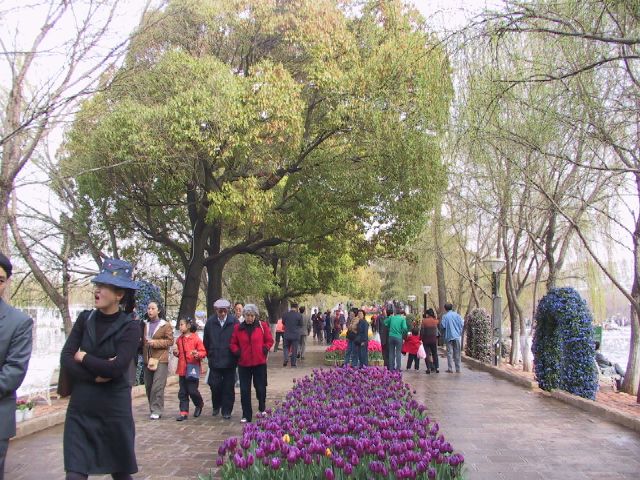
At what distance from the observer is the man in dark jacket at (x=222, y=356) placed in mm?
9539

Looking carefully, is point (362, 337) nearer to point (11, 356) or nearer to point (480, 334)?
point (480, 334)

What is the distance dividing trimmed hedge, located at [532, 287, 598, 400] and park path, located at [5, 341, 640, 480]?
1.87 feet

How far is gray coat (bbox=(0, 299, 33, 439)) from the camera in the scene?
144 inches

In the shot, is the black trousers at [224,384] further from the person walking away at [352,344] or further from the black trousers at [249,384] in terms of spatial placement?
the person walking away at [352,344]

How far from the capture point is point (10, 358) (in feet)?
12.2

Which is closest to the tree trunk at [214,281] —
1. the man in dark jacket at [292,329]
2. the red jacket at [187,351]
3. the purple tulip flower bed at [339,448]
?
the man in dark jacket at [292,329]

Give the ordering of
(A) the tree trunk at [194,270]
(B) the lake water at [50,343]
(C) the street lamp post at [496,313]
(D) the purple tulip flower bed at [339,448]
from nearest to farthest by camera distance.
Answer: (D) the purple tulip flower bed at [339,448] → (B) the lake water at [50,343] → (C) the street lamp post at [496,313] → (A) the tree trunk at [194,270]

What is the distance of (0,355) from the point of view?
371 cm

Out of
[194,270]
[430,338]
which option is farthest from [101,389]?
[194,270]

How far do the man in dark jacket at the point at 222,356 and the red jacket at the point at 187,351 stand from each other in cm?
14

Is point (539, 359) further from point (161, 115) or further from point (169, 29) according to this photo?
point (169, 29)

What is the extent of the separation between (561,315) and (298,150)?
29.5 ft

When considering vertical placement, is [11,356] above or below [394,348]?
above

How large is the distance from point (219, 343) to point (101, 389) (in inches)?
221
